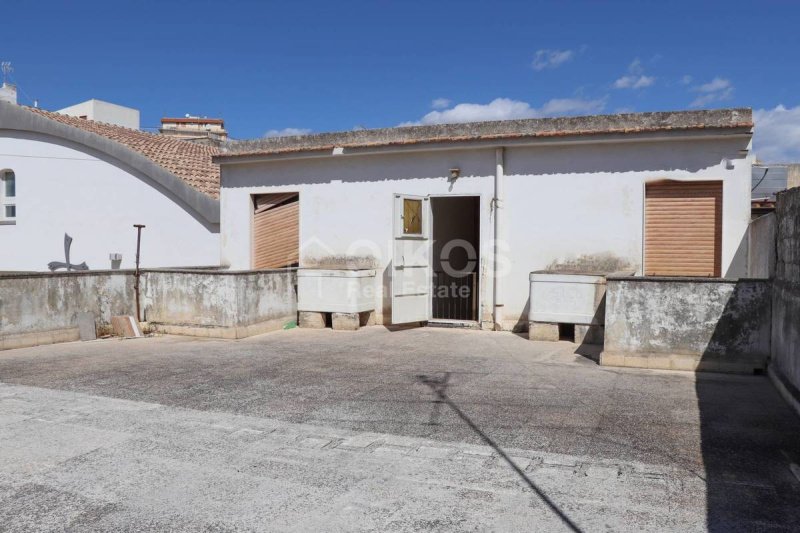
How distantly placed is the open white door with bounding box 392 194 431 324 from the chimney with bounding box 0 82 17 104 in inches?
627

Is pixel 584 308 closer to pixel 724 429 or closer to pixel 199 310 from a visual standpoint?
pixel 724 429

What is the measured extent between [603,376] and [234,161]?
29.4ft

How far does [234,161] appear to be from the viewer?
13469mm

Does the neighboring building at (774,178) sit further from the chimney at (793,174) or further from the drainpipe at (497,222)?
the drainpipe at (497,222)

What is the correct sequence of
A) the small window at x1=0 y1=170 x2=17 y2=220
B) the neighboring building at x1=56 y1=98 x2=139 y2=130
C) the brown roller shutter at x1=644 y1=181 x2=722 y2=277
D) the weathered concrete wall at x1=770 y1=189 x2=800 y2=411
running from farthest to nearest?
1. the neighboring building at x1=56 y1=98 x2=139 y2=130
2. the small window at x1=0 y1=170 x2=17 y2=220
3. the brown roller shutter at x1=644 y1=181 x2=722 y2=277
4. the weathered concrete wall at x1=770 y1=189 x2=800 y2=411

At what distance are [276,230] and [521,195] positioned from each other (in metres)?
5.17

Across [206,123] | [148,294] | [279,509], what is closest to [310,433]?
[279,509]

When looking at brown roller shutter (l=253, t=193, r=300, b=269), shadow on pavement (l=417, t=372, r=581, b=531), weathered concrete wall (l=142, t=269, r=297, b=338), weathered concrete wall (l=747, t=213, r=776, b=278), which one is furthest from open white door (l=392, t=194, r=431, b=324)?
weathered concrete wall (l=747, t=213, r=776, b=278)

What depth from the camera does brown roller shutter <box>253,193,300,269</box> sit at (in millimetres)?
13156

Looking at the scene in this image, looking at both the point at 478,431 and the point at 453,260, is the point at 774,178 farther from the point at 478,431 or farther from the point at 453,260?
the point at 478,431

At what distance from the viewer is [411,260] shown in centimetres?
1142

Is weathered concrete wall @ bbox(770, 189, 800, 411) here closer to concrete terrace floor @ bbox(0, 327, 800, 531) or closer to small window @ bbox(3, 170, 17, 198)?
concrete terrace floor @ bbox(0, 327, 800, 531)

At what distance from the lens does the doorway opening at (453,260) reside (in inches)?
512

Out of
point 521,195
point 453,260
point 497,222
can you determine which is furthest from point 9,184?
point 521,195
